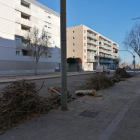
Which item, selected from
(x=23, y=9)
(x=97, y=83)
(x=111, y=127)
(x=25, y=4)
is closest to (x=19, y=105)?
(x=111, y=127)

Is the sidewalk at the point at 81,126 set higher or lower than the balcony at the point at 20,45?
lower

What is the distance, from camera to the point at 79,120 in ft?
13.4

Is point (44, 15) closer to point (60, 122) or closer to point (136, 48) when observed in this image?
point (136, 48)

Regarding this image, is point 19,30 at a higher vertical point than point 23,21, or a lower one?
lower

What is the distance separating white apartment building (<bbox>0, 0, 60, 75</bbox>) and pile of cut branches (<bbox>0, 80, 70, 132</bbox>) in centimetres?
2466

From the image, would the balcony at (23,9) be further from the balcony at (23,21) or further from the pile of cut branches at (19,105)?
the pile of cut branches at (19,105)

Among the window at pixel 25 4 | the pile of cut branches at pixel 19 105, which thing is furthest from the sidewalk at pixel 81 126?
the window at pixel 25 4

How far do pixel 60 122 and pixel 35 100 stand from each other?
1.10 meters

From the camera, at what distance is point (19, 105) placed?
421 centimetres

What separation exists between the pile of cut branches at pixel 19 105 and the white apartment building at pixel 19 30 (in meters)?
24.7

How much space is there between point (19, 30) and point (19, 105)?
2923 centimetres

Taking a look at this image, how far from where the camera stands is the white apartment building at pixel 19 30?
1078 inches

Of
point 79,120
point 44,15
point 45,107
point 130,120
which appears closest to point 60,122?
point 79,120

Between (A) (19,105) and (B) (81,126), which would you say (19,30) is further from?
(B) (81,126)
